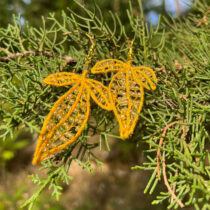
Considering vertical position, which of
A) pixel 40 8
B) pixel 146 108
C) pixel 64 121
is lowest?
pixel 64 121

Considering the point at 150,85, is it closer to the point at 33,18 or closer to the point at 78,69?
the point at 78,69

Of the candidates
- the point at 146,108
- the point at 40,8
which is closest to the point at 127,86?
the point at 146,108

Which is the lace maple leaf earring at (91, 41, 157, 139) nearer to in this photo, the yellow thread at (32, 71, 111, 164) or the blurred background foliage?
the yellow thread at (32, 71, 111, 164)

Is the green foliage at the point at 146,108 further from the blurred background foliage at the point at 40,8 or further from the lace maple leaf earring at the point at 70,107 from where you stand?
the blurred background foliage at the point at 40,8

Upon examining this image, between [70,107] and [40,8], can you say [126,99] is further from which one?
[40,8]

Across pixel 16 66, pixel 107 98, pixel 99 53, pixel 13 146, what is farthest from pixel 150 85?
pixel 13 146
